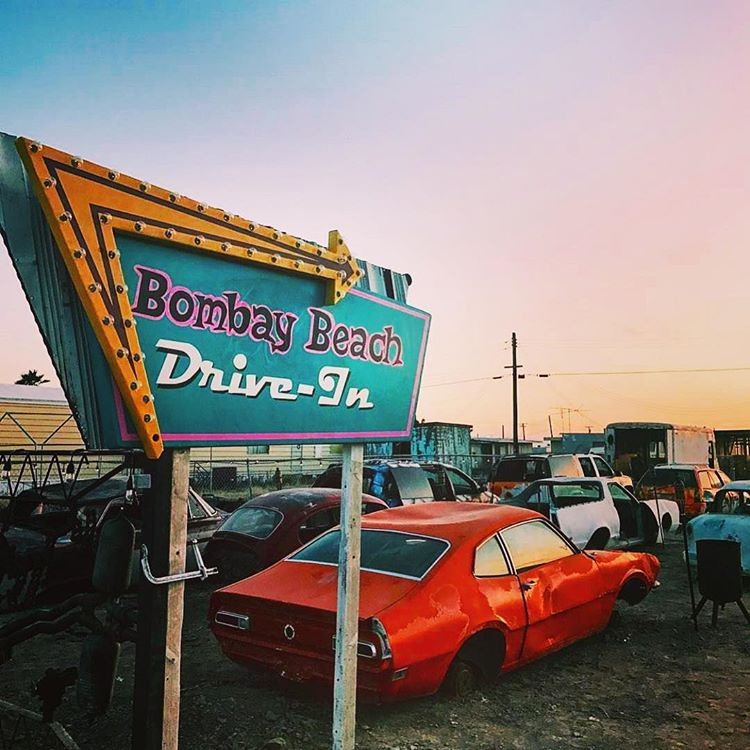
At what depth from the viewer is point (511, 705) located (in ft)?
17.7

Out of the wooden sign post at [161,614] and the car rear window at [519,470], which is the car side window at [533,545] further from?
the car rear window at [519,470]

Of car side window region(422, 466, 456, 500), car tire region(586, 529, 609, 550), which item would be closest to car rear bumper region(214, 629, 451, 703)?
car tire region(586, 529, 609, 550)

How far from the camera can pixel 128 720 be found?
5070 millimetres

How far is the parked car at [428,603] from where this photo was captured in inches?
191

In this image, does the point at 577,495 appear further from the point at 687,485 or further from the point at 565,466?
the point at 687,485

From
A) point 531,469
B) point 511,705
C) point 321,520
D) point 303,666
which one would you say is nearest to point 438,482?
point 531,469

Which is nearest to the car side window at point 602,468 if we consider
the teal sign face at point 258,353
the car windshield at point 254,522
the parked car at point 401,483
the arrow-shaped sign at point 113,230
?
the parked car at point 401,483

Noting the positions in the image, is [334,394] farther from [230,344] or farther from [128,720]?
[128,720]

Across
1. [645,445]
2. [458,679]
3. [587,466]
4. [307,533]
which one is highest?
[645,445]

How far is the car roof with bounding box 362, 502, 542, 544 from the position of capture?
A: 589cm

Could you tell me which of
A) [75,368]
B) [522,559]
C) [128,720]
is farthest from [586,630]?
[75,368]

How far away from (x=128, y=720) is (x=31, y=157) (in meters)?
4.46

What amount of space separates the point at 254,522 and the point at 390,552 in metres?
3.77

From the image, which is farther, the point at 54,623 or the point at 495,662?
the point at 495,662
